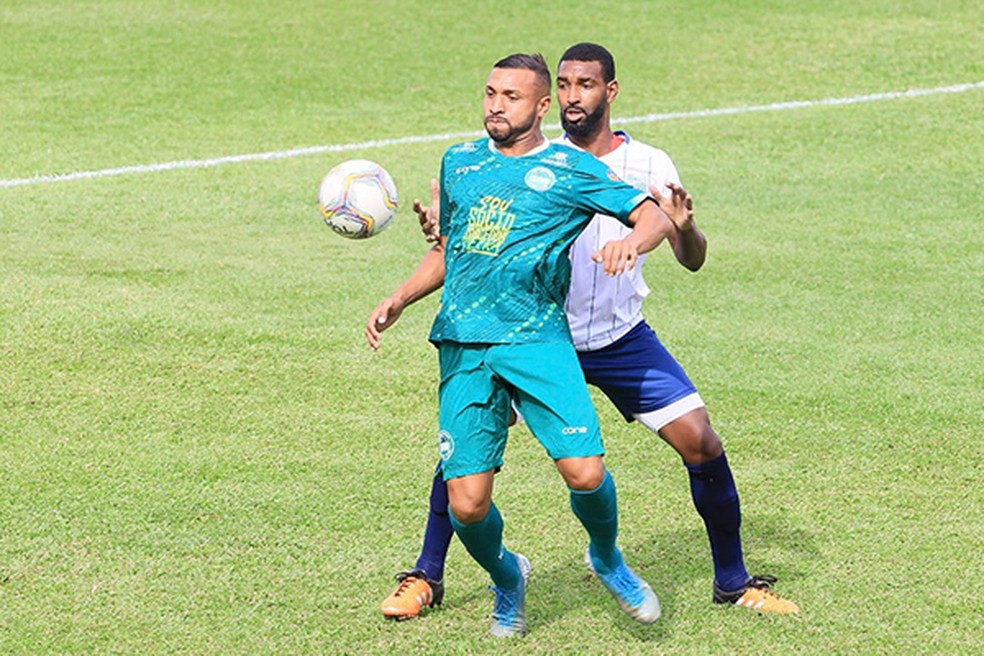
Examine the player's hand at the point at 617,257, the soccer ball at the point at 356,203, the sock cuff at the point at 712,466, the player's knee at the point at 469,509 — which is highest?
the player's hand at the point at 617,257

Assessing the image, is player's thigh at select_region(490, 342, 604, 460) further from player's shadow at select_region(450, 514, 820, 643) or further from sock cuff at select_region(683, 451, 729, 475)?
player's shadow at select_region(450, 514, 820, 643)

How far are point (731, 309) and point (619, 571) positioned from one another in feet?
18.2

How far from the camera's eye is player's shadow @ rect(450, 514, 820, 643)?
7000 mm

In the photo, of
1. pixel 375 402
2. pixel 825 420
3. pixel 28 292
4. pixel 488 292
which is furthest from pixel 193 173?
pixel 488 292

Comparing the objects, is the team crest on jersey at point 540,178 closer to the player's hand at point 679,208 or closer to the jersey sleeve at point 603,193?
the jersey sleeve at point 603,193

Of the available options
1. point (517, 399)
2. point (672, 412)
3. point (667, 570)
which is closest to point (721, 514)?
point (672, 412)

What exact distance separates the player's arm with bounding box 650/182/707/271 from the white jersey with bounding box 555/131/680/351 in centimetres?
33

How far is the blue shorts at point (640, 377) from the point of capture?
6891 millimetres

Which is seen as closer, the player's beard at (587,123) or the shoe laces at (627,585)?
the shoe laces at (627,585)

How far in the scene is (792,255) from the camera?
44.1ft

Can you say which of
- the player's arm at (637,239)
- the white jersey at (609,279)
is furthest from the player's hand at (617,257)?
the white jersey at (609,279)

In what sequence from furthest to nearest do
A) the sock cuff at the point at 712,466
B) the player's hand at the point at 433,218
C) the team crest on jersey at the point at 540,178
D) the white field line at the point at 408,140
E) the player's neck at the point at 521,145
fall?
the white field line at the point at 408,140 → the sock cuff at the point at 712,466 → the player's hand at the point at 433,218 → the player's neck at the point at 521,145 → the team crest on jersey at the point at 540,178

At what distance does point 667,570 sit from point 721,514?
0.65m

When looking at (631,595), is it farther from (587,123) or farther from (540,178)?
(587,123)
